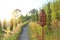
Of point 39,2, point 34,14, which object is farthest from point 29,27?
point 39,2

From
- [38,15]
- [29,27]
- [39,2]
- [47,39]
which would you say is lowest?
[47,39]

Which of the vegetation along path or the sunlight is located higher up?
the sunlight

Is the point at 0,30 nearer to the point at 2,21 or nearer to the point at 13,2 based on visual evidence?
the point at 2,21

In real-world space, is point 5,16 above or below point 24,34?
above

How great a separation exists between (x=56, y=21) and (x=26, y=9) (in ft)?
0.92

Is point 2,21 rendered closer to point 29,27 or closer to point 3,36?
point 3,36

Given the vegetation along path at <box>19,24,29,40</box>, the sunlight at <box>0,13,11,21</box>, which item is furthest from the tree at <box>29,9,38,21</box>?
the sunlight at <box>0,13,11,21</box>

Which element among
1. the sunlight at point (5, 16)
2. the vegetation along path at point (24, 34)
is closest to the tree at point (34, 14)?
the vegetation along path at point (24, 34)

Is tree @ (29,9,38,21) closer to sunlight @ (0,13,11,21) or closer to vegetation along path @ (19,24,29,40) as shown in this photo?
vegetation along path @ (19,24,29,40)

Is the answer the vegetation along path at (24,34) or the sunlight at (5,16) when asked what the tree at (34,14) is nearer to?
the vegetation along path at (24,34)

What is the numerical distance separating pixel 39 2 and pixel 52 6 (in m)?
0.12

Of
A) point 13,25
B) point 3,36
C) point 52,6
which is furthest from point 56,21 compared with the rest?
point 3,36

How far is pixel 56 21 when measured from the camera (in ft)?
4.39

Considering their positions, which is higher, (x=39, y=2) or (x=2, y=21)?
(x=39, y=2)
